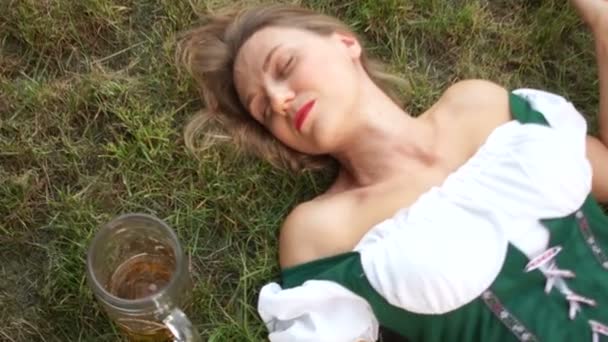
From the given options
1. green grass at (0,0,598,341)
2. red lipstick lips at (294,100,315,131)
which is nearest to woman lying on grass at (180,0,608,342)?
red lipstick lips at (294,100,315,131)

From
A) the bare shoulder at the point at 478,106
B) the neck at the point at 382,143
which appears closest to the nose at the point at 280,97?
the neck at the point at 382,143

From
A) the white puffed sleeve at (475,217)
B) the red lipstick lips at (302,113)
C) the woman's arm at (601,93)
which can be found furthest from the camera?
the woman's arm at (601,93)

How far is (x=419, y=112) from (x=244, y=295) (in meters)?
0.69

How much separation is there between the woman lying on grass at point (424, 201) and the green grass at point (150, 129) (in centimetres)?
18

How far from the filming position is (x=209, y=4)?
2.66 m

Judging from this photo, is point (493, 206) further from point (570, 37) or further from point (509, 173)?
point (570, 37)

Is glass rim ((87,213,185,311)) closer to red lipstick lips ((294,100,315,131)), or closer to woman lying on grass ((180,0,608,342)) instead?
woman lying on grass ((180,0,608,342))

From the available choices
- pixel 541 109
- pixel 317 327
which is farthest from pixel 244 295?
pixel 541 109

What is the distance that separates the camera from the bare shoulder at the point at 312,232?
2252 millimetres

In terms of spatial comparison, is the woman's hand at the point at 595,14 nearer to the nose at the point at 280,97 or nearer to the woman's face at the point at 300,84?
the woman's face at the point at 300,84

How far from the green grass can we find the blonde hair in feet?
0.16

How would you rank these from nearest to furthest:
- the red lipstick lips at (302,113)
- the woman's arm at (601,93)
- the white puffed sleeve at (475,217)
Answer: the white puffed sleeve at (475,217), the red lipstick lips at (302,113), the woman's arm at (601,93)

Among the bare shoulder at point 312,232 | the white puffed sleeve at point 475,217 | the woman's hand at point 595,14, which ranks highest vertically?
the woman's hand at point 595,14

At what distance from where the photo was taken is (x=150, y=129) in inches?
101
